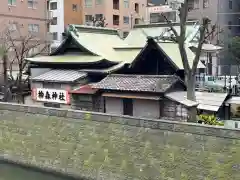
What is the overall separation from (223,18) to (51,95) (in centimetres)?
2900

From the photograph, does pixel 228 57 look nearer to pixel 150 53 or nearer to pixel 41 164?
pixel 150 53

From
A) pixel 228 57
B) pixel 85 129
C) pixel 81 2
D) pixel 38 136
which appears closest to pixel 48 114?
pixel 38 136

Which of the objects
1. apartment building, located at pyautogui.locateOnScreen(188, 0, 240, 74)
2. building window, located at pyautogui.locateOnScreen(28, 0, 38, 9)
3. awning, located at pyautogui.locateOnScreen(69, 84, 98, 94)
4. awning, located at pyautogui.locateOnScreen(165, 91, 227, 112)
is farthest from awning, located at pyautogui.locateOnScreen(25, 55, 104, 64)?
apartment building, located at pyautogui.locateOnScreen(188, 0, 240, 74)

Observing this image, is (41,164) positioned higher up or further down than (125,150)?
further down

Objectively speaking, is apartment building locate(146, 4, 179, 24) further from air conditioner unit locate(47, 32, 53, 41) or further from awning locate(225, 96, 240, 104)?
awning locate(225, 96, 240, 104)

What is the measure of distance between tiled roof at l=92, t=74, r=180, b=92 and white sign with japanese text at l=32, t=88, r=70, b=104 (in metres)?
2.27

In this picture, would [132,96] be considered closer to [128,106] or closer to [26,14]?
[128,106]

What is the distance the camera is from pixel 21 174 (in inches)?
587

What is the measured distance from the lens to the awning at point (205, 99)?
1509cm

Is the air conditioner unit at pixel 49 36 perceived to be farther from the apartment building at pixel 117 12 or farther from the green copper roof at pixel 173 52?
the green copper roof at pixel 173 52

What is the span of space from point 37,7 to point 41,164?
24134mm

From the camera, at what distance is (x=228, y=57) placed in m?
39.4

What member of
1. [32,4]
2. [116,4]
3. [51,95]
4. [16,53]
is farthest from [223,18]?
[51,95]

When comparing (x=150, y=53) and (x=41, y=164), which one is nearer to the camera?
(x=41, y=164)
